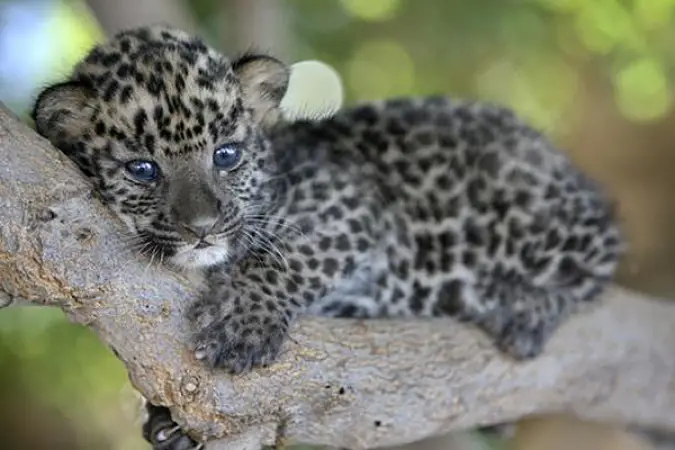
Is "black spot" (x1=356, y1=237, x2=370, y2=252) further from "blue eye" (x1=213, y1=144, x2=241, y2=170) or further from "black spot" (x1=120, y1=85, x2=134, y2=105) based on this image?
"black spot" (x1=120, y1=85, x2=134, y2=105)

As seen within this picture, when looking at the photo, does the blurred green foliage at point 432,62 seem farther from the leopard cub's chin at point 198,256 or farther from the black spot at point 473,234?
the leopard cub's chin at point 198,256

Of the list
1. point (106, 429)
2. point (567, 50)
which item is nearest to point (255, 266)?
point (106, 429)

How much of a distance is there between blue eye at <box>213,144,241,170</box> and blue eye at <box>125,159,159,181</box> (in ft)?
0.61

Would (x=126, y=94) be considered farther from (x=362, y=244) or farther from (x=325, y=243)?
(x=362, y=244)

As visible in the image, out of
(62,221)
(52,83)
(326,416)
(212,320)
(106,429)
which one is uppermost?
(52,83)

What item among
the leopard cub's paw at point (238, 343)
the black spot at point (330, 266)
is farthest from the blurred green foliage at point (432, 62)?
the leopard cub's paw at point (238, 343)

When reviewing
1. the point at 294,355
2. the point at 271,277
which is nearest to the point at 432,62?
the point at 271,277

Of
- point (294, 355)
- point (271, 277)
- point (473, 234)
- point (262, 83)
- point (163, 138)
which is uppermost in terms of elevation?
point (262, 83)

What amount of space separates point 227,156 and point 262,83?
0.36 metres

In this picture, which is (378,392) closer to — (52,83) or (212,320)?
(212,320)

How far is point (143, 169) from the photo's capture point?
9.16 ft

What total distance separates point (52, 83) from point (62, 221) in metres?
0.56

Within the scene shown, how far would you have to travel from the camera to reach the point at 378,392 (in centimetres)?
320

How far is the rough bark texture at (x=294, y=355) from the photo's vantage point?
2.62 m
